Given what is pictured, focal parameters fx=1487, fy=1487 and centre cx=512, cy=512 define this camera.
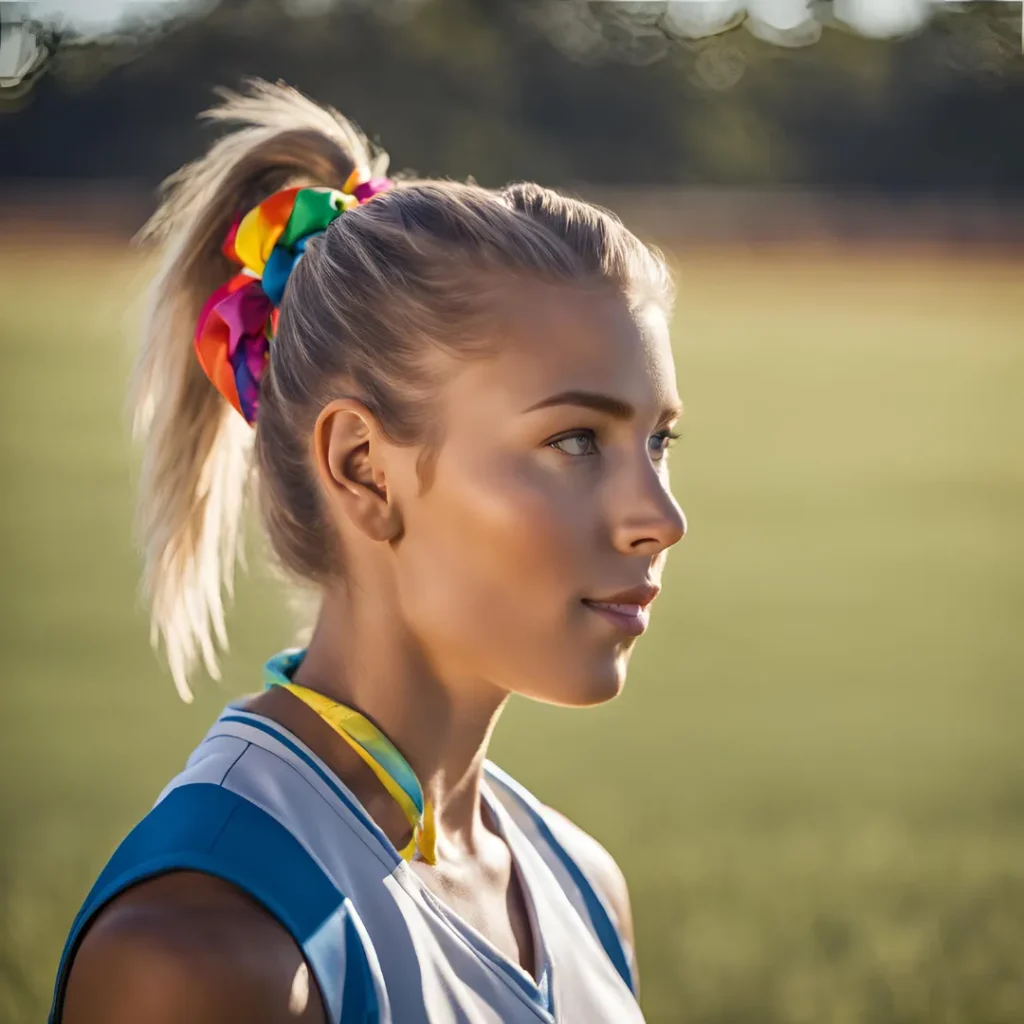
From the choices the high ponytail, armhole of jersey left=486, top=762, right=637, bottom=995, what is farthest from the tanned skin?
the high ponytail

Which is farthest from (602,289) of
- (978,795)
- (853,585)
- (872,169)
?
(872,169)

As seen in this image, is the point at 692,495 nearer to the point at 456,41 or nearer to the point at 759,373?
the point at 759,373

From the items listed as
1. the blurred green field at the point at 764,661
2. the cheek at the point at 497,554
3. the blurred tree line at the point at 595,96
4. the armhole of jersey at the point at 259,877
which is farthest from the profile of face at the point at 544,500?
the blurred tree line at the point at 595,96

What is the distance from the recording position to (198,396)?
167cm

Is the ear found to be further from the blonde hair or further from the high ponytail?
the high ponytail

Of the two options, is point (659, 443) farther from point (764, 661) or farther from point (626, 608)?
point (764, 661)

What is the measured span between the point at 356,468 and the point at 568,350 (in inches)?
9.3

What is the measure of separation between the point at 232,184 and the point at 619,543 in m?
0.65

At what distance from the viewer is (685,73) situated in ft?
42.3

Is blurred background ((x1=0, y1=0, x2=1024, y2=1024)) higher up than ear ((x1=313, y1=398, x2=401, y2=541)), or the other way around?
blurred background ((x1=0, y1=0, x2=1024, y2=1024))

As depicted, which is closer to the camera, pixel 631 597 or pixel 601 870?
pixel 631 597

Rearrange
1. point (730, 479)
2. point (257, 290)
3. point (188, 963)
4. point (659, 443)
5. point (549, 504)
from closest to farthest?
1. point (188, 963)
2. point (549, 504)
3. point (659, 443)
4. point (257, 290)
5. point (730, 479)

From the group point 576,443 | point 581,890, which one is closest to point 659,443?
point 576,443

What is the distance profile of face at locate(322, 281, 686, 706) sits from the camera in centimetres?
137
